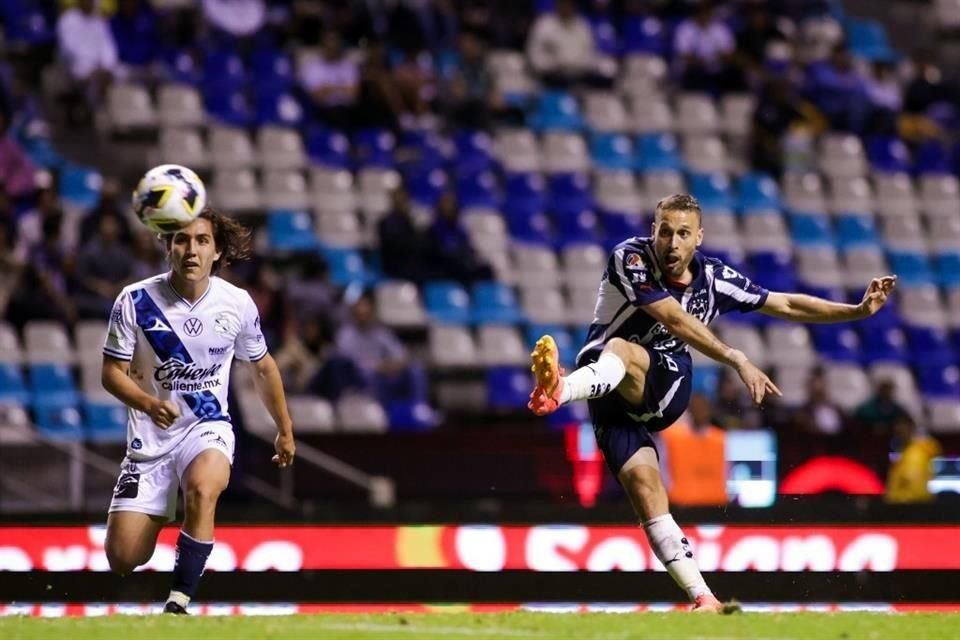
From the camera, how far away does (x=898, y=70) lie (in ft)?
76.7

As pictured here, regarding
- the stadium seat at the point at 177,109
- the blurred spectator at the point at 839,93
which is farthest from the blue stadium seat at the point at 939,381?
the stadium seat at the point at 177,109

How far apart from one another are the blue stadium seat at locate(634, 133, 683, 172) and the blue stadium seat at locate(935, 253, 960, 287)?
3202mm

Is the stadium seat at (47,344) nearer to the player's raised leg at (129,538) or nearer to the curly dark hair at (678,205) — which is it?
the player's raised leg at (129,538)

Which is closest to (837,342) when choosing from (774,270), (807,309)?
(774,270)

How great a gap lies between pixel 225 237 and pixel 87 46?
10450mm

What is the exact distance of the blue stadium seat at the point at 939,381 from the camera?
1948 cm

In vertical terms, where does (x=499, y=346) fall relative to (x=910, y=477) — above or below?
above

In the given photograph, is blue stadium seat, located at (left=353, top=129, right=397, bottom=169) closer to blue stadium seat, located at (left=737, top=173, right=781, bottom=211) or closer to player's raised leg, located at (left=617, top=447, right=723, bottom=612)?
blue stadium seat, located at (left=737, top=173, right=781, bottom=211)

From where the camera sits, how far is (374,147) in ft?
65.3

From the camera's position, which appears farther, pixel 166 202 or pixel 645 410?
pixel 645 410

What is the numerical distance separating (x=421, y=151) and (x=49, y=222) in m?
4.68

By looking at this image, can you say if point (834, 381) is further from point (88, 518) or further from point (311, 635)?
point (311, 635)

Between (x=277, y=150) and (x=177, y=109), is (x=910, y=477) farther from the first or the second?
(x=177, y=109)

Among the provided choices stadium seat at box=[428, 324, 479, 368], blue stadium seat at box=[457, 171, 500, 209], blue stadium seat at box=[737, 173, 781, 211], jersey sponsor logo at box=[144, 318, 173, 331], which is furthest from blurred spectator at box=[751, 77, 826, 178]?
jersey sponsor logo at box=[144, 318, 173, 331]
